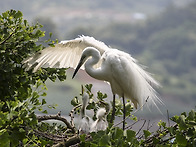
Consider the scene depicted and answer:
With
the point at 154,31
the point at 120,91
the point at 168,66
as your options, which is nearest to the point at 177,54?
the point at 168,66

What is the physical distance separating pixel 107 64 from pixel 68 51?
46 centimetres

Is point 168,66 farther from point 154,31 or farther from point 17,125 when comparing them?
point 17,125

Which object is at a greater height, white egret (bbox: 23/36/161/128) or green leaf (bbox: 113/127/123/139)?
white egret (bbox: 23/36/161/128)

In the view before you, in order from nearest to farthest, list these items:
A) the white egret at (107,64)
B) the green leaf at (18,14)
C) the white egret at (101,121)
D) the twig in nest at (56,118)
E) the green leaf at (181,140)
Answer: the green leaf at (181,140)
the twig in nest at (56,118)
the green leaf at (18,14)
the white egret at (101,121)
the white egret at (107,64)

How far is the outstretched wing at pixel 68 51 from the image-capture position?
417 centimetres

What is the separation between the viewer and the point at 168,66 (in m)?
51.5

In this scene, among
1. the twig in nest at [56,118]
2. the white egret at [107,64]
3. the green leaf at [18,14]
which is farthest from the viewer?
the white egret at [107,64]

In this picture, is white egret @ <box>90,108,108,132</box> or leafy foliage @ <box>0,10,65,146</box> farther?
white egret @ <box>90,108,108,132</box>

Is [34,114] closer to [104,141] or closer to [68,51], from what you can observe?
[104,141]

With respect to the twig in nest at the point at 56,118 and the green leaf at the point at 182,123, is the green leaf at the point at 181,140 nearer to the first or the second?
the green leaf at the point at 182,123

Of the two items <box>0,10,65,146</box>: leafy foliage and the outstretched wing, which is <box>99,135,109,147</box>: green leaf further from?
the outstretched wing

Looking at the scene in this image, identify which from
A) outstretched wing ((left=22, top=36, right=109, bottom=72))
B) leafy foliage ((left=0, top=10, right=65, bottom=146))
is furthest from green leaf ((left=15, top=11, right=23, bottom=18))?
outstretched wing ((left=22, top=36, right=109, bottom=72))

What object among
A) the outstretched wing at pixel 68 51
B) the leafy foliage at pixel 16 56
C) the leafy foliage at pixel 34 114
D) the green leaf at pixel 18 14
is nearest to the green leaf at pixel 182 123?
the leafy foliage at pixel 34 114

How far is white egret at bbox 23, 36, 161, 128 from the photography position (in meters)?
4.10
